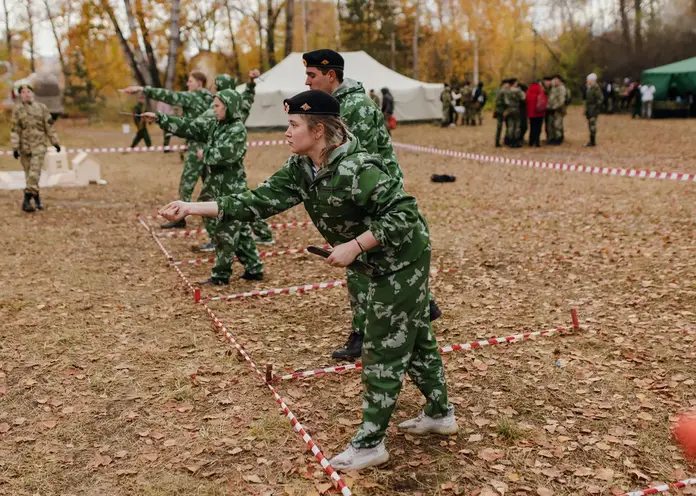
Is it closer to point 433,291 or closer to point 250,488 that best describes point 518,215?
point 433,291

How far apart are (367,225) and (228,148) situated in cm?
402

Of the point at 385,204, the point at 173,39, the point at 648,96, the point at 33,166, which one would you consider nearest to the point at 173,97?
the point at 33,166

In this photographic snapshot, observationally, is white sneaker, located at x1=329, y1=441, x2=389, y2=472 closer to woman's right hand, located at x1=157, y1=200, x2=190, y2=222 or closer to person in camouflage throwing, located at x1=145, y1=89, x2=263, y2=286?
woman's right hand, located at x1=157, y1=200, x2=190, y2=222

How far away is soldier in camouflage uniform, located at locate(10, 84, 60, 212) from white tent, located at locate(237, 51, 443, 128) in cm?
1713

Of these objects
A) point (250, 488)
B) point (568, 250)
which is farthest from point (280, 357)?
point (568, 250)

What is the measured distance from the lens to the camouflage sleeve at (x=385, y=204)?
3488 mm

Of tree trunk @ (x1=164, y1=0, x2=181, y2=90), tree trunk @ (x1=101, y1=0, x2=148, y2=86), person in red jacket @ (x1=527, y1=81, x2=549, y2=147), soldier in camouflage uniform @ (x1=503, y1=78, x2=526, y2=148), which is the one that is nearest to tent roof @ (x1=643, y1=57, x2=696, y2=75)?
person in red jacket @ (x1=527, y1=81, x2=549, y2=147)

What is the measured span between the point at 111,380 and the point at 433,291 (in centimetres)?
359

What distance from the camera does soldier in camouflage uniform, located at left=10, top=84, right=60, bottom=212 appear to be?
1169 centimetres

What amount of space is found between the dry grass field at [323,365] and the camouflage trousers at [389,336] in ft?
1.34

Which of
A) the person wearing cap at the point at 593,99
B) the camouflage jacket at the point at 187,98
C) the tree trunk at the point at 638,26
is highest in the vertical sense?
the tree trunk at the point at 638,26

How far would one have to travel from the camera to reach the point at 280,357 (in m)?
5.84

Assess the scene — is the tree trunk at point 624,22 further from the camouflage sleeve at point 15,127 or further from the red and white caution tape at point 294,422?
the red and white caution tape at point 294,422

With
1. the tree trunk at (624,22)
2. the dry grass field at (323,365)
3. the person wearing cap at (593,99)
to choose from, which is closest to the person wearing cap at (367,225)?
the dry grass field at (323,365)
